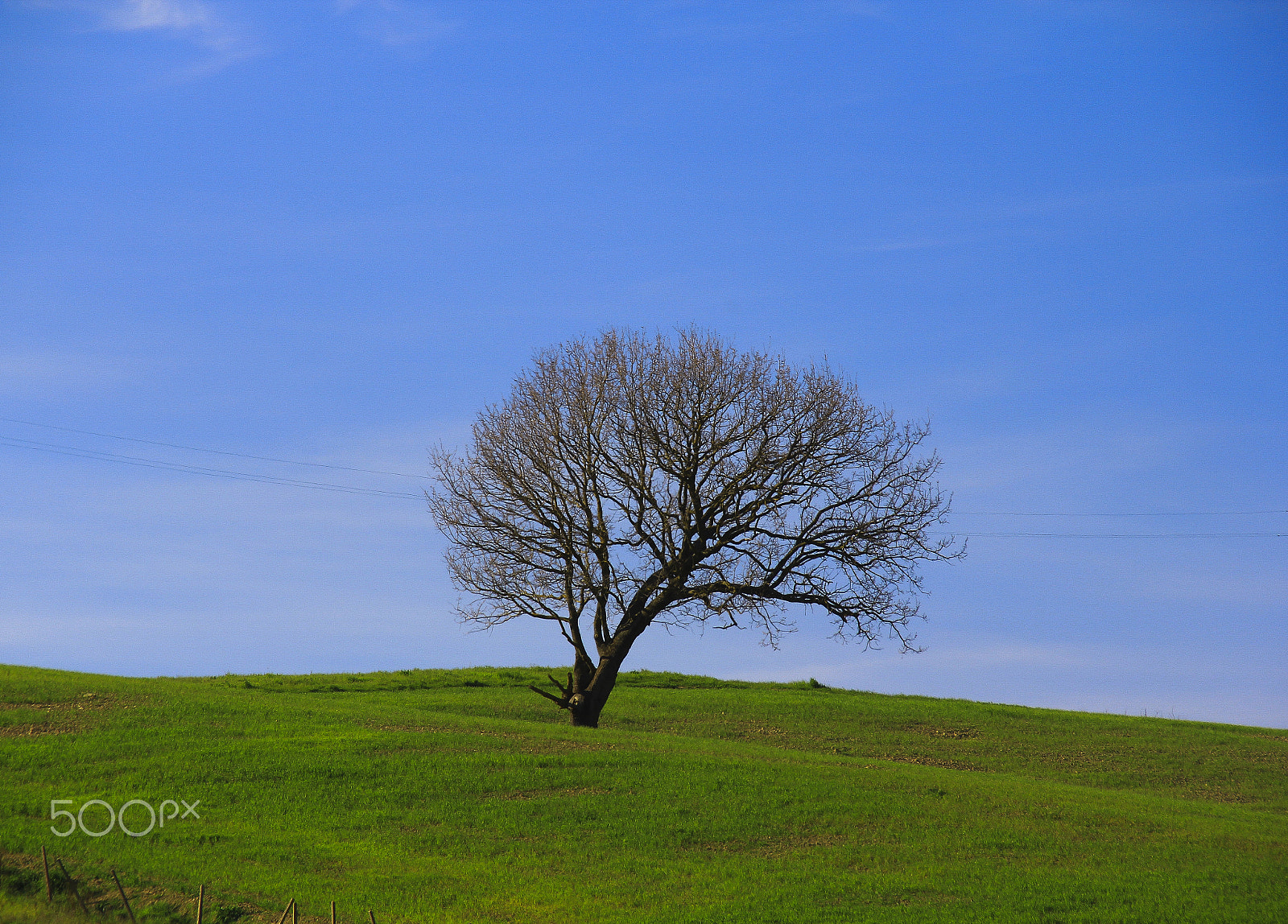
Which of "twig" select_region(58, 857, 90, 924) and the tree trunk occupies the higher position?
the tree trunk

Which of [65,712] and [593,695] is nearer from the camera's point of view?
[65,712]

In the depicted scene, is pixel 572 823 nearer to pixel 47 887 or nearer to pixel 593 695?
pixel 47 887

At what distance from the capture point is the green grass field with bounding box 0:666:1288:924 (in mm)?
14672

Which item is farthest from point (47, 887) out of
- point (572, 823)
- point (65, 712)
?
point (65, 712)

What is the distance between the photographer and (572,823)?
1816 cm

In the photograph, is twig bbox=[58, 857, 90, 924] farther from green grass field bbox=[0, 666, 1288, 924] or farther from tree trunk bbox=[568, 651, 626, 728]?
tree trunk bbox=[568, 651, 626, 728]

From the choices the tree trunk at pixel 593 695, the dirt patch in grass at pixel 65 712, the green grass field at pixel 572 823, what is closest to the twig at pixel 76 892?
the green grass field at pixel 572 823

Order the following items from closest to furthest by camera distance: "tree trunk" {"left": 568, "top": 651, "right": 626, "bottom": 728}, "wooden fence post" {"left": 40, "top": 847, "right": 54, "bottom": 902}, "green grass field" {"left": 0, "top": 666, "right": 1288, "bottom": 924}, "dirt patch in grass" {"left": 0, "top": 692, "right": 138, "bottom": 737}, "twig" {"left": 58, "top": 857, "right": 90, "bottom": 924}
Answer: "wooden fence post" {"left": 40, "top": 847, "right": 54, "bottom": 902} → "twig" {"left": 58, "top": 857, "right": 90, "bottom": 924} → "green grass field" {"left": 0, "top": 666, "right": 1288, "bottom": 924} → "dirt patch in grass" {"left": 0, "top": 692, "right": 138, "bottom": 737} → "tree trunk" {"left": 568, "top": 651, "right": 626, "bottom": 728}

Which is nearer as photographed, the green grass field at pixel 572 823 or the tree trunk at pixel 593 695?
the green grass field at pixel 572 823

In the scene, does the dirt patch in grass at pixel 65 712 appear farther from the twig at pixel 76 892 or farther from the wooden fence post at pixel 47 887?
the twig at pixel 76 892

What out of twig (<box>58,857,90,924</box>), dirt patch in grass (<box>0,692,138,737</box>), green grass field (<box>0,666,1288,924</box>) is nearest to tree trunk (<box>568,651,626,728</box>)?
green grass field (<box>0,666,1288,924</box>)

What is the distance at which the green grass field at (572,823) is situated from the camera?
14.7m

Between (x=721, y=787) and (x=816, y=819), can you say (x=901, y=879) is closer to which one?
(x=816, y=819)

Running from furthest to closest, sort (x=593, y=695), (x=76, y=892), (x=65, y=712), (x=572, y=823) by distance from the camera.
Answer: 1. (x=593, y=695)
2. (x=65, y=712)
3. (x=572, y=823)
4. (x=76, y=892)
